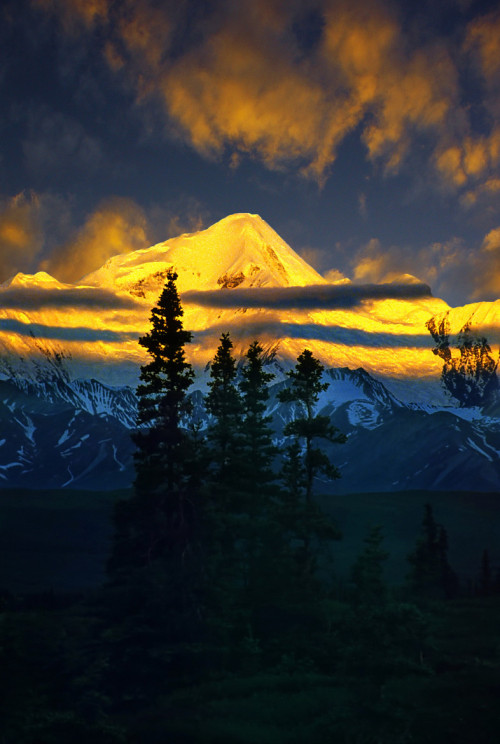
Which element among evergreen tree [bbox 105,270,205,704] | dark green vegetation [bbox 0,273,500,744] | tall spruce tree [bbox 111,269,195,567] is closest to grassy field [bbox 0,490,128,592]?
dark green vegetation [bbox 0,273,500,744]

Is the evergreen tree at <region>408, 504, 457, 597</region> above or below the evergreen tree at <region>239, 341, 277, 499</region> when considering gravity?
below

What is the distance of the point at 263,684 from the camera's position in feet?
151

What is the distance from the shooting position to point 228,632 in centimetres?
5272

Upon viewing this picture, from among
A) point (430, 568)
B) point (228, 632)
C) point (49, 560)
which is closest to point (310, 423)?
point (228, 632)

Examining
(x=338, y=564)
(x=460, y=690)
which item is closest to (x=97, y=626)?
(x=460, y=690)

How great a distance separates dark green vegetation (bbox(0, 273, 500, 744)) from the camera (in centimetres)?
3750

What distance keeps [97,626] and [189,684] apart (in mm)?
7218

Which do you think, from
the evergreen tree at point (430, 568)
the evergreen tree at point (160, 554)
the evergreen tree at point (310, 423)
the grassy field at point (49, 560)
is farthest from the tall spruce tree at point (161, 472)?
the grassy field at point (49, 560)

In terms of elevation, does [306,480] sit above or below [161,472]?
above

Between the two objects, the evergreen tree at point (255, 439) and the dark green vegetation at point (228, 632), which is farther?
the evergreen tree at point (255, 439)

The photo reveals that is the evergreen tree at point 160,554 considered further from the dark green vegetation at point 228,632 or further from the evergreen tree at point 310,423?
the evergreen tree at point 310,423

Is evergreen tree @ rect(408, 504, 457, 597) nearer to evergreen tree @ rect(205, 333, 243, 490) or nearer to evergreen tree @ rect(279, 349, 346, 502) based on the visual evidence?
evergreen tree @ rect(279, 349, 346, 502)

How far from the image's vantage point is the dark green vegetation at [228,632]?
1476 inches

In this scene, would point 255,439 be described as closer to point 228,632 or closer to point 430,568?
point 228,632
